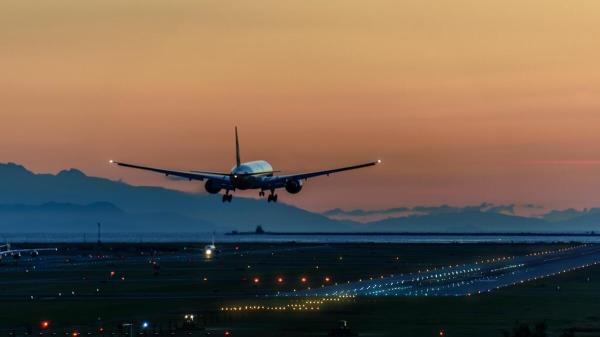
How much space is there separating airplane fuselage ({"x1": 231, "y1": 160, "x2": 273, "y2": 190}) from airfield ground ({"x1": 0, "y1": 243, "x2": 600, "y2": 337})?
9220 millimetres

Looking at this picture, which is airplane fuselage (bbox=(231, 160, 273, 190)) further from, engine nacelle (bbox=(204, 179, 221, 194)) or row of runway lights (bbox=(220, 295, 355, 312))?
row of runway lights (bbox=(220, 295, 355, 312))

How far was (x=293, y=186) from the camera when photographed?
13188 centimetres

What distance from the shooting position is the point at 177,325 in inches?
3381

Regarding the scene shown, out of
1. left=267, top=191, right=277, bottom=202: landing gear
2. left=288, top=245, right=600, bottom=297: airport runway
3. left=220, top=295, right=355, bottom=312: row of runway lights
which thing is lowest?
left=220, top=295, right=355, bottom=312: row of runway lights

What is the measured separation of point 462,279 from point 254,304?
3791cm

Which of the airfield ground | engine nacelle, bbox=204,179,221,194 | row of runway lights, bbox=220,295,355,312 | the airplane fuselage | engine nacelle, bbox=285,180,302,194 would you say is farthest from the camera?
engine nacelle, bbox=285,180,302,194

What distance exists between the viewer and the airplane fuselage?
125875mm

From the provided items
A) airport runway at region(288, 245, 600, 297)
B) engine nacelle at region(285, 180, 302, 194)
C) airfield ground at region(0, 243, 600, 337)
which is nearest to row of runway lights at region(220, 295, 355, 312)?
airfield ground at region(0, 243, 600, 337)

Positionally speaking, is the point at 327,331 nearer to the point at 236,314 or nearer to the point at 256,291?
the point at 236,314

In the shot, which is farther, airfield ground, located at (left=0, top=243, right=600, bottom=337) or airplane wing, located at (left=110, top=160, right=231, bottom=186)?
airplane wing, located at (left=110, top=160, right=231, bottom=186)

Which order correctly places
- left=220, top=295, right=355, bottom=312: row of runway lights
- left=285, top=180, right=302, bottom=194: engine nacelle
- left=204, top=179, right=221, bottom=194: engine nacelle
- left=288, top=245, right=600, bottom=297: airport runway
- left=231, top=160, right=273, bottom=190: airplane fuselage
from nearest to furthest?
left=220, top=295, right=355, bottom=312: row of runway lights, left=288, top=245, right=600, bottom=297: airport runway, left=231, top=160, right=273, bottom=190: airplane fuselage, left=204, top=179, right=221, bottom=194: engine nacelle, left=285, top=180, right=302, bottom=194: engine nacelle

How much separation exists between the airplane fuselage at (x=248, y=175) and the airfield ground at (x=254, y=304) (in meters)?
9.22

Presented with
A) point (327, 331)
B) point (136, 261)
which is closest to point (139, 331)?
point (327, 331)

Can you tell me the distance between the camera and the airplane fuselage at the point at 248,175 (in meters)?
126
